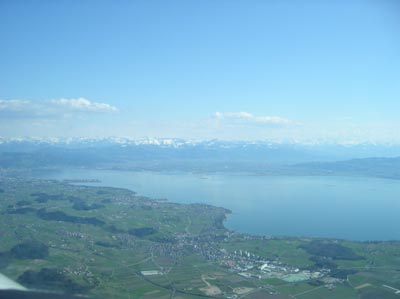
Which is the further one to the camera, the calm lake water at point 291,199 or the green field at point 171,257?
the calm lake water at point 291,199

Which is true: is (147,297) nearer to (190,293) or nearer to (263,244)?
(190,293)

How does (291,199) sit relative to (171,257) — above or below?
above

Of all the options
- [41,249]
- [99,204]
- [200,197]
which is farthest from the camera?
[200,197]

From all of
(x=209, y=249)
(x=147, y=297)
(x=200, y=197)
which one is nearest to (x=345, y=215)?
(x=200, y=197)

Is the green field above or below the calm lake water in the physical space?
below

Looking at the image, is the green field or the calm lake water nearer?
the green field

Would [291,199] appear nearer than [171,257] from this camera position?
No

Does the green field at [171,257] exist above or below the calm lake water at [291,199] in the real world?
below

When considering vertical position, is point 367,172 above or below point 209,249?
above
